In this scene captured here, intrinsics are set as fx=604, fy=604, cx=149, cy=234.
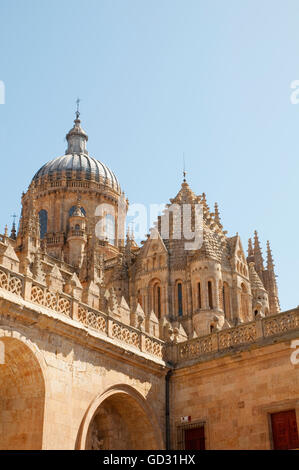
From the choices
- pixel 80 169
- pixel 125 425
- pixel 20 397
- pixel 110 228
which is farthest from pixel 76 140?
pixel 20 397

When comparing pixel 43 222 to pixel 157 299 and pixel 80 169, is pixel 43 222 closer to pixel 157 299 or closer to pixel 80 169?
pixel 80 169

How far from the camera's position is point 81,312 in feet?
53.5

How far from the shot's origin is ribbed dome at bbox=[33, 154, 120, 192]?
152 ft

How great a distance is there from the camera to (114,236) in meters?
46.4

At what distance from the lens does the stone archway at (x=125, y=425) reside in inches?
684

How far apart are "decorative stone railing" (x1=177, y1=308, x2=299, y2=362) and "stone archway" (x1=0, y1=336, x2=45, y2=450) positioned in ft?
19.0

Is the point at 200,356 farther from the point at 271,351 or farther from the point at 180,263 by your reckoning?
the point at 180,263

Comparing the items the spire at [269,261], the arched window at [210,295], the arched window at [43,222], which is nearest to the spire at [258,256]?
the spire at [269,261]

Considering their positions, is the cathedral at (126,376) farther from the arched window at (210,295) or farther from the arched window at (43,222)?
the arched window at (43,222)

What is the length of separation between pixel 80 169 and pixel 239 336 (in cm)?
3123

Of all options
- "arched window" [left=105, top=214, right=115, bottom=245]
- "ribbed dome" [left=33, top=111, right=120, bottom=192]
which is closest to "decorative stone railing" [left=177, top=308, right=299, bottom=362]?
"arched window" [left=105, top=214, right=115, bottom=245]

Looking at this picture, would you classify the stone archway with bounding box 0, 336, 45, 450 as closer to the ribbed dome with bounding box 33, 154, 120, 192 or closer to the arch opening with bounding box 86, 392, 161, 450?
the arch opening with bounding box 86, 392, 161, 450
